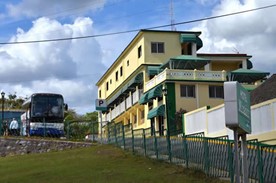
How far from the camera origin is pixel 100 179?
63.7 ft

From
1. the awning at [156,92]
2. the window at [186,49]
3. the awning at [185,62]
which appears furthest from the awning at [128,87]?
the awning at [156,92]

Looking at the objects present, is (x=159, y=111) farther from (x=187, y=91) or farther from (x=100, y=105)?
(x=100, y=105)

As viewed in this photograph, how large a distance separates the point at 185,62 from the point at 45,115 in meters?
13.7

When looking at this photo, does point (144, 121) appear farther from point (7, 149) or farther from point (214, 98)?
point (7, 149)

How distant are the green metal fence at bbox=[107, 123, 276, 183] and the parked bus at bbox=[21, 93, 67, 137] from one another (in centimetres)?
1016

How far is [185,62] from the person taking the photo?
1828 inches

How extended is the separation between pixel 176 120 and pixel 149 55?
38.1ft

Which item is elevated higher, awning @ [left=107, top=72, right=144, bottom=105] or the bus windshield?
awning @ [left=107, top=72, right=144, bottom=105]

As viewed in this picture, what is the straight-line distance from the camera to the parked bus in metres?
39.8

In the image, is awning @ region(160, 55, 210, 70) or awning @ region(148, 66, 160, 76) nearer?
awning @ region(160, 55, 210, 70)

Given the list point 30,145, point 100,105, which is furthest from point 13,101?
point 30,145

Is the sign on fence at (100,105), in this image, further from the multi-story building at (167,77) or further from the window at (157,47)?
the window at (157,47)

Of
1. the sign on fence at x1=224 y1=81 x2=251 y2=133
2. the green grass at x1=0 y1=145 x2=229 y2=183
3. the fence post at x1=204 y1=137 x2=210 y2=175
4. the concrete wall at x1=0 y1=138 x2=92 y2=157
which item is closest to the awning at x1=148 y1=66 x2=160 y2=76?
the concrete wall at x1=0 y1=138 x2=92 y2=157

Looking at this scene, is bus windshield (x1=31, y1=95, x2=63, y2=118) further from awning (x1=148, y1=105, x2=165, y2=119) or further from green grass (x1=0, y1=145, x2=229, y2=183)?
green grass (x1=0, y1=145, x2=229, y2=183)
